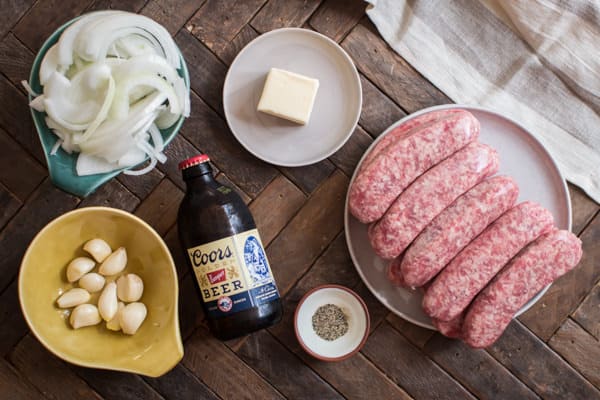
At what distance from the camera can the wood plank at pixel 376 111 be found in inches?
55.6

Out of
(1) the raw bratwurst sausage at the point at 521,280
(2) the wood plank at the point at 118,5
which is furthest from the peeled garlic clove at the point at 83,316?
(1) the raw bratwurst sausage at the point at 521,280

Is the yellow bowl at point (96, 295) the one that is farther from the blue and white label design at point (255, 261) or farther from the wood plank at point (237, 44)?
the wood plank at point (237, 44)

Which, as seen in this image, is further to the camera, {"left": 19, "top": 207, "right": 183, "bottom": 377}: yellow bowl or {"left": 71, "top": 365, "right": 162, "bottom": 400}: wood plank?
{"left": 71, "top": 365, "right": 162, "bottom": 400}: wood plank

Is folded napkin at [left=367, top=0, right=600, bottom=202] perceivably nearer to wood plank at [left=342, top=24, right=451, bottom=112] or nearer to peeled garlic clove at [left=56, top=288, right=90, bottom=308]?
wood plank at [left=342, top=24, right=451, bottom=112]

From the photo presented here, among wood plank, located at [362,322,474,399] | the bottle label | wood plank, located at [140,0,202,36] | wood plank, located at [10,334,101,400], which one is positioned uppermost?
wood plank, located at [140,0,202,36]

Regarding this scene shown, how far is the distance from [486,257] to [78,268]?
37.1 inches

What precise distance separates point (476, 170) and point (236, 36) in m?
0.69

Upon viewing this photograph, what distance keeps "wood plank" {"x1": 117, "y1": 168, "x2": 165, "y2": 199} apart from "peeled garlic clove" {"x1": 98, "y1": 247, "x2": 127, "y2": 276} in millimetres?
175

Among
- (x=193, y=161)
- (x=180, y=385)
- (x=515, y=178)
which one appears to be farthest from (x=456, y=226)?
(x=180, y=385)

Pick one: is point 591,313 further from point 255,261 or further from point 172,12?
point 172,12

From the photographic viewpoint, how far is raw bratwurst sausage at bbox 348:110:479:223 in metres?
1.20

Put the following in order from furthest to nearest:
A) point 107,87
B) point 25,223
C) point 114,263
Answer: point 25,223
point 114,263
point 107,87

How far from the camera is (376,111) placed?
1414 millimetres

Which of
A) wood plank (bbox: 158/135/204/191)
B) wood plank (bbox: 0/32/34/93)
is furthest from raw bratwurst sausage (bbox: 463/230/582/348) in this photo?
wood plank (bbox: 0/32/34/93)
